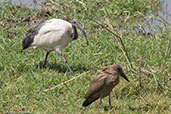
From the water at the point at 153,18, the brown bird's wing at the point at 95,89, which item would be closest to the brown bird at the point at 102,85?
the brown bird's wing at the point at 95,89

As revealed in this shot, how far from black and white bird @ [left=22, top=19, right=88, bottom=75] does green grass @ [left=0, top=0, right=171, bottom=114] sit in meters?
0.35

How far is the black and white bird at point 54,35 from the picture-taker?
7395 mm

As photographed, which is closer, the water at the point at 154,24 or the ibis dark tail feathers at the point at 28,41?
the ibis dark tail feathers at the point at 28,41

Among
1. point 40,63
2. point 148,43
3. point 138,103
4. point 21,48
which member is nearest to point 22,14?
point 21,48

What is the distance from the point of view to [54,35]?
741 cm

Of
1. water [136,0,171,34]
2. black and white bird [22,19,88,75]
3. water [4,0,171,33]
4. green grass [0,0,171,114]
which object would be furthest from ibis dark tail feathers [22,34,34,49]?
water [136,0,171,34]

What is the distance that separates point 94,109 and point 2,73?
2195mm

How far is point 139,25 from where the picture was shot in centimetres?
908

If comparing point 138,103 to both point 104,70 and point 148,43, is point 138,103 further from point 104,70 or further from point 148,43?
point 148,43

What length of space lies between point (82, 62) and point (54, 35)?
0.79m

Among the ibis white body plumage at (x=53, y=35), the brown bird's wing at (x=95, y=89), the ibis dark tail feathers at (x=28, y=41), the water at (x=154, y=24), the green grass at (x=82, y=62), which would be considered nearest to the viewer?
the brown bird's wing at (x=95, y=89)

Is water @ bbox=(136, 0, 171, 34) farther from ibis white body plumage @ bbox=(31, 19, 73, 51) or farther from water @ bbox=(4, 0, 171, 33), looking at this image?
ibis white body plumage @ bbox=(31, 19, 73, 51)

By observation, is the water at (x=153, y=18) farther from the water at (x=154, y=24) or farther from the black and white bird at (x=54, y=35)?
the black and white bird at (x=54, y=35)

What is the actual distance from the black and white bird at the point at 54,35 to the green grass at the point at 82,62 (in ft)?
1.15
